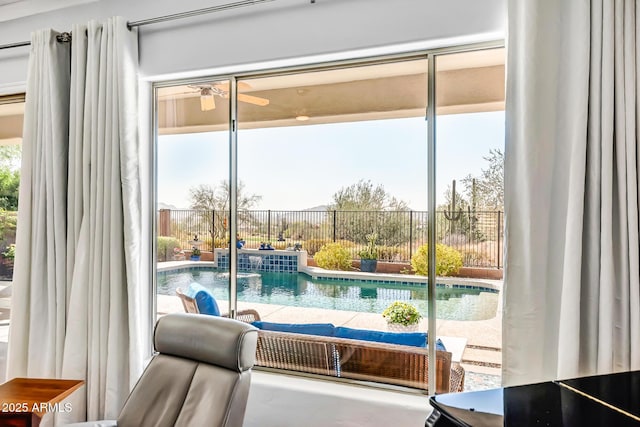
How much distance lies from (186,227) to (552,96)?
2214 millimetres

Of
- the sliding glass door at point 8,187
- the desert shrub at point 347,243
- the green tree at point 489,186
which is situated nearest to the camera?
the green tree at point 489,186

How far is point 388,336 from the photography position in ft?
7.80

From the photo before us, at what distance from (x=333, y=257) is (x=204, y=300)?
36.8 inches

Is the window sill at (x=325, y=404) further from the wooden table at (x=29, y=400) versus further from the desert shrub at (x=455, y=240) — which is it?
the wooden table at (x=29, y=400)

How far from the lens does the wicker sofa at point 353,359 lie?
2.25m

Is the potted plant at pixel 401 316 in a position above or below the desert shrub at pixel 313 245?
below

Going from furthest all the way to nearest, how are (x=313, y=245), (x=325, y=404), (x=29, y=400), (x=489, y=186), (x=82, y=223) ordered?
(x=82, y=223) < (x=313, y=245) < (x=325, y=404) < (x=489, y=186) < (x=29, y=400)

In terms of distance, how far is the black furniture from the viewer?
116 centimetres

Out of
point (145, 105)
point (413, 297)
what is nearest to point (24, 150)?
point (145, 105)

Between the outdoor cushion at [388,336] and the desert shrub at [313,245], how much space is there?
18.1 inches

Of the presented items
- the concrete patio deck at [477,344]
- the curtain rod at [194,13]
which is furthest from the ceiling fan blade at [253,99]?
the concrete patio deck at [477,344]

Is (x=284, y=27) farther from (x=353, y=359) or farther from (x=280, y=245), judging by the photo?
(x=353, y=359)

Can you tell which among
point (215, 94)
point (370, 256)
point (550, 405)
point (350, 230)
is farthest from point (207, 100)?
point (550, 405)

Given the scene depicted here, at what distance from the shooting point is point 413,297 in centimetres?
232
